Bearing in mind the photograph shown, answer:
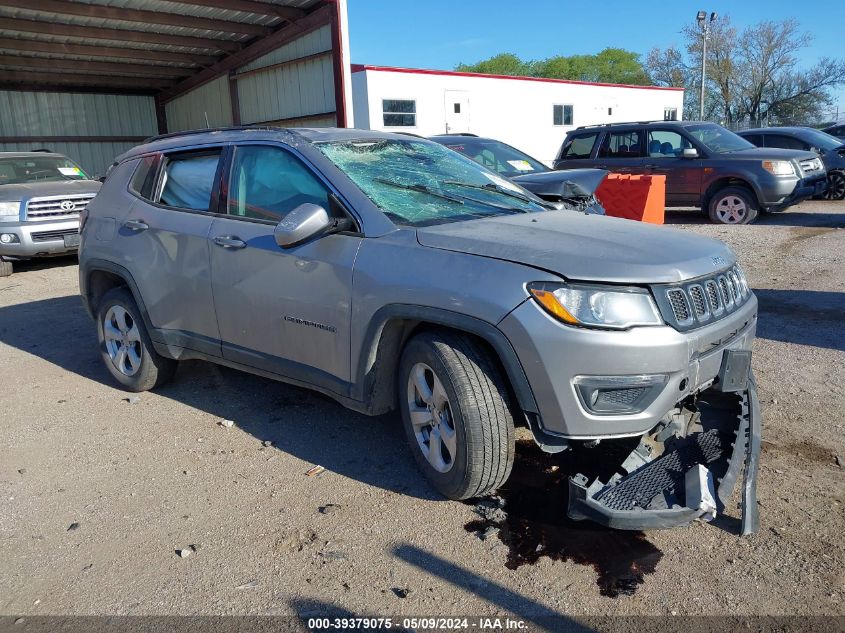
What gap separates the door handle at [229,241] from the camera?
161 inches

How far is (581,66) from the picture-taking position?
265 ft

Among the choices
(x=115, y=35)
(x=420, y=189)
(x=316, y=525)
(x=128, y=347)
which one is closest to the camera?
(x=316, y=525)

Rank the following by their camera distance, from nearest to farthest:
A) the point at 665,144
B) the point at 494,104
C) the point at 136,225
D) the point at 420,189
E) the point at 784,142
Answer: the point at 420,189 < the point at 136,225 < the point at 665,144 < the point at 784,142 < the point at 494,104

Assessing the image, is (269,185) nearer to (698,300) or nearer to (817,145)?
(698,300)

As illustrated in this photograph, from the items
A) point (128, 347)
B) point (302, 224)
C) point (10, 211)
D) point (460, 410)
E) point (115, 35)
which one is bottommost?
point (128, 347)

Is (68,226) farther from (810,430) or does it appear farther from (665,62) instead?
(665,62)

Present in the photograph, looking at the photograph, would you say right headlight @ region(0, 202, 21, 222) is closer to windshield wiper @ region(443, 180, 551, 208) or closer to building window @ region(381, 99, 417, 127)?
windshield wiper @ region(443, 180, 551, 208)

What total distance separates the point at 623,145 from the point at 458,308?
1103 centimetres

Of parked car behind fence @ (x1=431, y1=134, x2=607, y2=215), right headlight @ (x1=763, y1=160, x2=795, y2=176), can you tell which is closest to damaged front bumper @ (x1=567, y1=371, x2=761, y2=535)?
parked car behind fence @ (x1=431, y1=134, x2=607, y2=215)

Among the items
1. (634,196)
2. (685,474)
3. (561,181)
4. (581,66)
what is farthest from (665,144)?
(581,66)

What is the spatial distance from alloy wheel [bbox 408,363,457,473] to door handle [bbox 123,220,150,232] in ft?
7.88

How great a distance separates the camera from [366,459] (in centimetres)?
399

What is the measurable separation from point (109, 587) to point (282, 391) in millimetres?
2256

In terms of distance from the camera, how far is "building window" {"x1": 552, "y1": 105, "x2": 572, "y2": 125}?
91.8 feet
